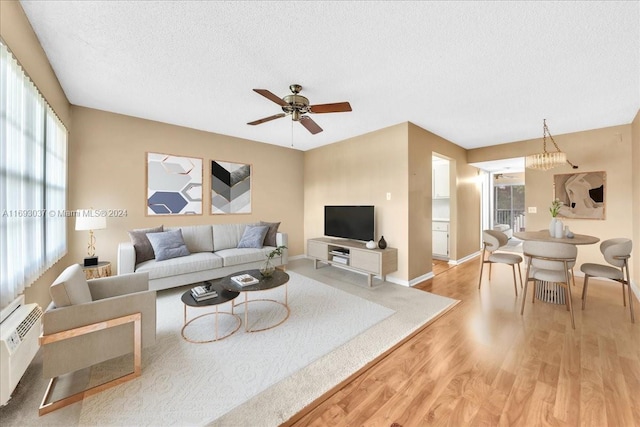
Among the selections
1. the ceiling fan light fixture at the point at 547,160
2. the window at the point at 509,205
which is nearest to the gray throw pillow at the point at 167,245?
the ceiling fan light fixture at the point at 547,160

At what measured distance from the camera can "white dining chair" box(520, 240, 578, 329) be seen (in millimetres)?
2688

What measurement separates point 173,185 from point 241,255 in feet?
5.56

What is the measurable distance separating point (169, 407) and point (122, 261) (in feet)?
7.68

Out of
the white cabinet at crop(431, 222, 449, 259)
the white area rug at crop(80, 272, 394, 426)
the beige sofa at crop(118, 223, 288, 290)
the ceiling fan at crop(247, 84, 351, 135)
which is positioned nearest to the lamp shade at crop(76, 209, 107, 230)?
the beige sofa at crop(118, 223, 288, 290)

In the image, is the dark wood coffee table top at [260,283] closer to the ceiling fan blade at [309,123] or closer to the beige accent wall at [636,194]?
the ceiling fan blade at [309,123]

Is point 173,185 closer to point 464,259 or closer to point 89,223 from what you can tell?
point 89,223

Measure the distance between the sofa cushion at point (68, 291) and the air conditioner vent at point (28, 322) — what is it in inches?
9.0

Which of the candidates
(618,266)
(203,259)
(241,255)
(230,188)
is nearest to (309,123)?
(241,255)

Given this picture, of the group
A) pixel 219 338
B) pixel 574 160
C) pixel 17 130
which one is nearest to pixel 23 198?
pixel 17 130

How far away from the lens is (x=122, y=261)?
321cm

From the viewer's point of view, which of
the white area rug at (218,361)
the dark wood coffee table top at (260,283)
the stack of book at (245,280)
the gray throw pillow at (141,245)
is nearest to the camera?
the white area rug at (218,361)

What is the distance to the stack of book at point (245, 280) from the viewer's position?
2.67 metres

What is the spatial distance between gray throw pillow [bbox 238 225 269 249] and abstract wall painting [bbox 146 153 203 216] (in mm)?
919

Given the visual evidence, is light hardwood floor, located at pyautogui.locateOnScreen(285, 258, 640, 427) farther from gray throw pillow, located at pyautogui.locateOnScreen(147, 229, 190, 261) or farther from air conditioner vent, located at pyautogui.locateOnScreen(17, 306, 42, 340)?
gray throw pillow, located at pyautogui.locateOnScreen(147, 229, 190, 261)
